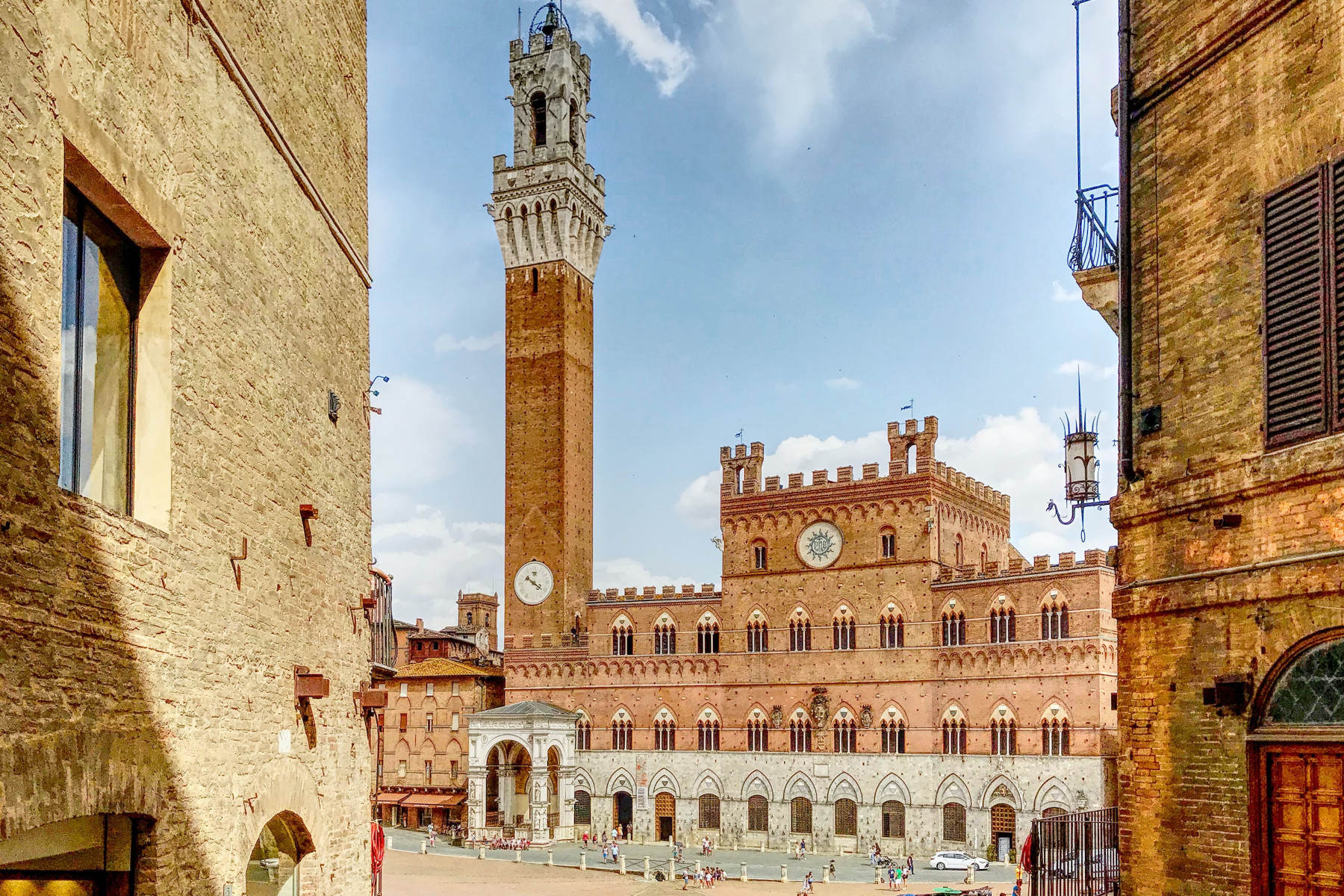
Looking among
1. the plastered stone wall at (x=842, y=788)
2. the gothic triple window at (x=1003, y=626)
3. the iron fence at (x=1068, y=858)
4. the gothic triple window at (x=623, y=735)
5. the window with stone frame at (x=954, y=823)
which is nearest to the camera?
the iron fence at (x=1068, y=858)

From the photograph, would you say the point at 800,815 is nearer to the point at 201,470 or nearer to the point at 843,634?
the point at 843,634

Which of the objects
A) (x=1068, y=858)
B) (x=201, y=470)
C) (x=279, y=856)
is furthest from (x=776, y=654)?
(x=201, y=470)

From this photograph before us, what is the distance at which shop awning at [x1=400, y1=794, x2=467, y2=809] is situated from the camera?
46.1 meters

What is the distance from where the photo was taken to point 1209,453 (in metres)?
8.69

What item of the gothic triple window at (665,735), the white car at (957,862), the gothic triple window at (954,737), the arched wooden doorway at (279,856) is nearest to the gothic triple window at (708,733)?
the gothic triple window at (665,735)

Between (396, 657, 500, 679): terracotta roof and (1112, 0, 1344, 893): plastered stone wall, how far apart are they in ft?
131

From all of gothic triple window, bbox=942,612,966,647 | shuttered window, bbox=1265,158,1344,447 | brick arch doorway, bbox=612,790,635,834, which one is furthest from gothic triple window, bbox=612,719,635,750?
shuttered window, bbox=1265,158,1344,447

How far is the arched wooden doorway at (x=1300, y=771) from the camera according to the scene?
7488 millimetres

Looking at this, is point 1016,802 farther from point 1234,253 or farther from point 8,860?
point 8,860

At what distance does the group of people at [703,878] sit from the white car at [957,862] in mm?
6155

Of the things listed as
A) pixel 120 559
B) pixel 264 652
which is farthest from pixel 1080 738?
pixel 120 559

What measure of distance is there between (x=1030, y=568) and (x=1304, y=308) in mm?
30746

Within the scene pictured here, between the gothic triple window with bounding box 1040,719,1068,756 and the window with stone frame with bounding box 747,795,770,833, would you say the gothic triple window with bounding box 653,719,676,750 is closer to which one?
the window with stone frame with bounding box 747,795,770,833

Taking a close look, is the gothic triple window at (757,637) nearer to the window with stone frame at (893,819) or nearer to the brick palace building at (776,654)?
the brick palace building at (776,654)
